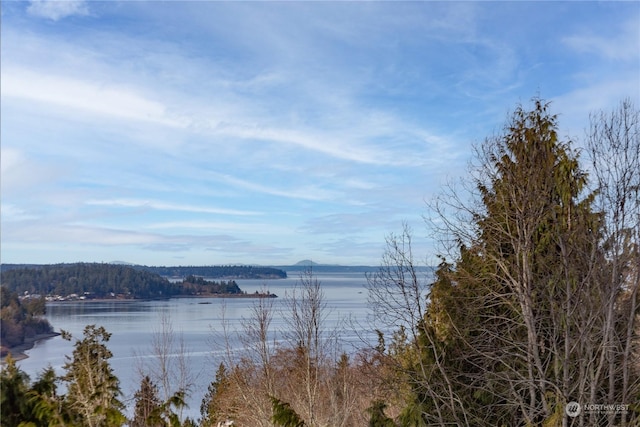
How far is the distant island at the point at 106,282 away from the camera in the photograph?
78.4 feet

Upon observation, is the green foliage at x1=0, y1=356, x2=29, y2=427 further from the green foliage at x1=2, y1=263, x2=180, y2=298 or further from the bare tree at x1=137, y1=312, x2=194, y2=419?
the green foliage at x1=2, y1=263, x2=180, y2=298

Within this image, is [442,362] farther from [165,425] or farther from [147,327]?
[147,327]

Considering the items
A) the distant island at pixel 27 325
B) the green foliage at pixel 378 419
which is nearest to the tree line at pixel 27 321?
the distant island at pixel 27 325

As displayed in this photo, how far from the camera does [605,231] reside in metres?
8.73

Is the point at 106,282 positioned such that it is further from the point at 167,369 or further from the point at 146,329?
the point at 167,369

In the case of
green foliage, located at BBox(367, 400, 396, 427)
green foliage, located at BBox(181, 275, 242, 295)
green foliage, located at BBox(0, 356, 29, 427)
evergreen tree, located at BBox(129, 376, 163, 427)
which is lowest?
evergreen tree, located at BBox(129, 376, 163, 427)

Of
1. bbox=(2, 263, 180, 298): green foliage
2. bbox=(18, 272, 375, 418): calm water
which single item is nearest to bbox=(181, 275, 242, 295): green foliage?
bbox=(2, 263, 180, 298): green foliage

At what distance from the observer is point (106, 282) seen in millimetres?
52156

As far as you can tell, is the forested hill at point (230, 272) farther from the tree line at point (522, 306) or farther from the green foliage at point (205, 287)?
the tree line at point (522, 306)

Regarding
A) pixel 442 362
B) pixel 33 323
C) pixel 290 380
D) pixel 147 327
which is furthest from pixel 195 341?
pixel 442 362

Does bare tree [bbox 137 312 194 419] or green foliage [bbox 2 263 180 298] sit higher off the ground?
green foliage [bbox 2 263 180 298]

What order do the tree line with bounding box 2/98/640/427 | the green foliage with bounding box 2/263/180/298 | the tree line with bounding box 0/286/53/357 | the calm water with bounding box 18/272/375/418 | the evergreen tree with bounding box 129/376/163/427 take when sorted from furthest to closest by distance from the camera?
the calm water with bounding box 18/272/375/418 < the green foliage with bounding box 2/263/180/298 < the tree line with bounding box 0/286/53/357 < the evergreen tree with bounding box 129/376/163/427 < the tree line with bounding box 2/98/640/427

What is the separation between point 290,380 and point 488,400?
31.0ft

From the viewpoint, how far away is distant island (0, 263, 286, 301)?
2391 centimetres
